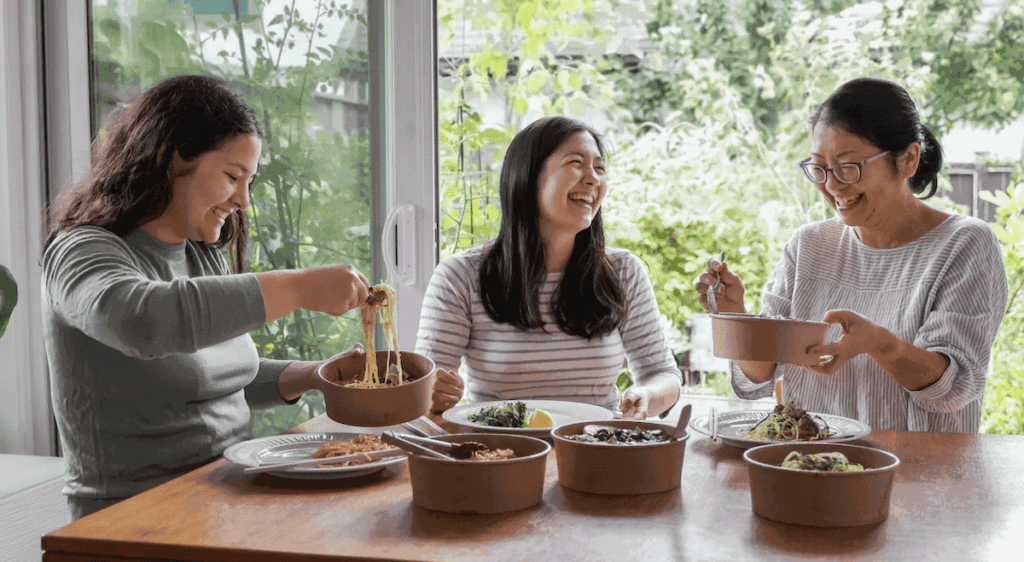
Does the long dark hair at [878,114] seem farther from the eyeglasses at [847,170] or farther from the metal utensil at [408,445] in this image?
the metal utensil at [408,445]

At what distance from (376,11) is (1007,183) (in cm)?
311

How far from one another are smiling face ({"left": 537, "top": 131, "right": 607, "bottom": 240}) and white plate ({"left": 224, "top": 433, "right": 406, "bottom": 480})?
82 cm

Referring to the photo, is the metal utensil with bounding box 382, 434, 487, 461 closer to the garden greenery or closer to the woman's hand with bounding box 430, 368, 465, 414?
the woman's hand with bounding box 430, 368, 465, 414

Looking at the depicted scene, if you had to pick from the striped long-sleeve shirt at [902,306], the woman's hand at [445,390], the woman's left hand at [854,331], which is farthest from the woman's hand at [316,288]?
the striped long-sleeve shirt at [902,306]

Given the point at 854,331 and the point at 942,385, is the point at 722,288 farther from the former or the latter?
the point at 942,385

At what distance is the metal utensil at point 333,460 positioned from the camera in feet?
3.96

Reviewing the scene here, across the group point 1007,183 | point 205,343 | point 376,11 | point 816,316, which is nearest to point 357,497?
point 205,343

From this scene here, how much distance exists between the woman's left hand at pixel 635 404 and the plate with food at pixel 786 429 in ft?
0.49

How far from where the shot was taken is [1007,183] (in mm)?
4070

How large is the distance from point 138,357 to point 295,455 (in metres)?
0.29

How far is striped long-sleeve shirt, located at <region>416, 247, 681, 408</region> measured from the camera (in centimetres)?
202

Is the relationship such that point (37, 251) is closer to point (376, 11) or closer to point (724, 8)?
point (376, 11)

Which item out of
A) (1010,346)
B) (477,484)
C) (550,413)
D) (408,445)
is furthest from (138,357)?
(1010,346)

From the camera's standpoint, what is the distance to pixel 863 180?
186cm
